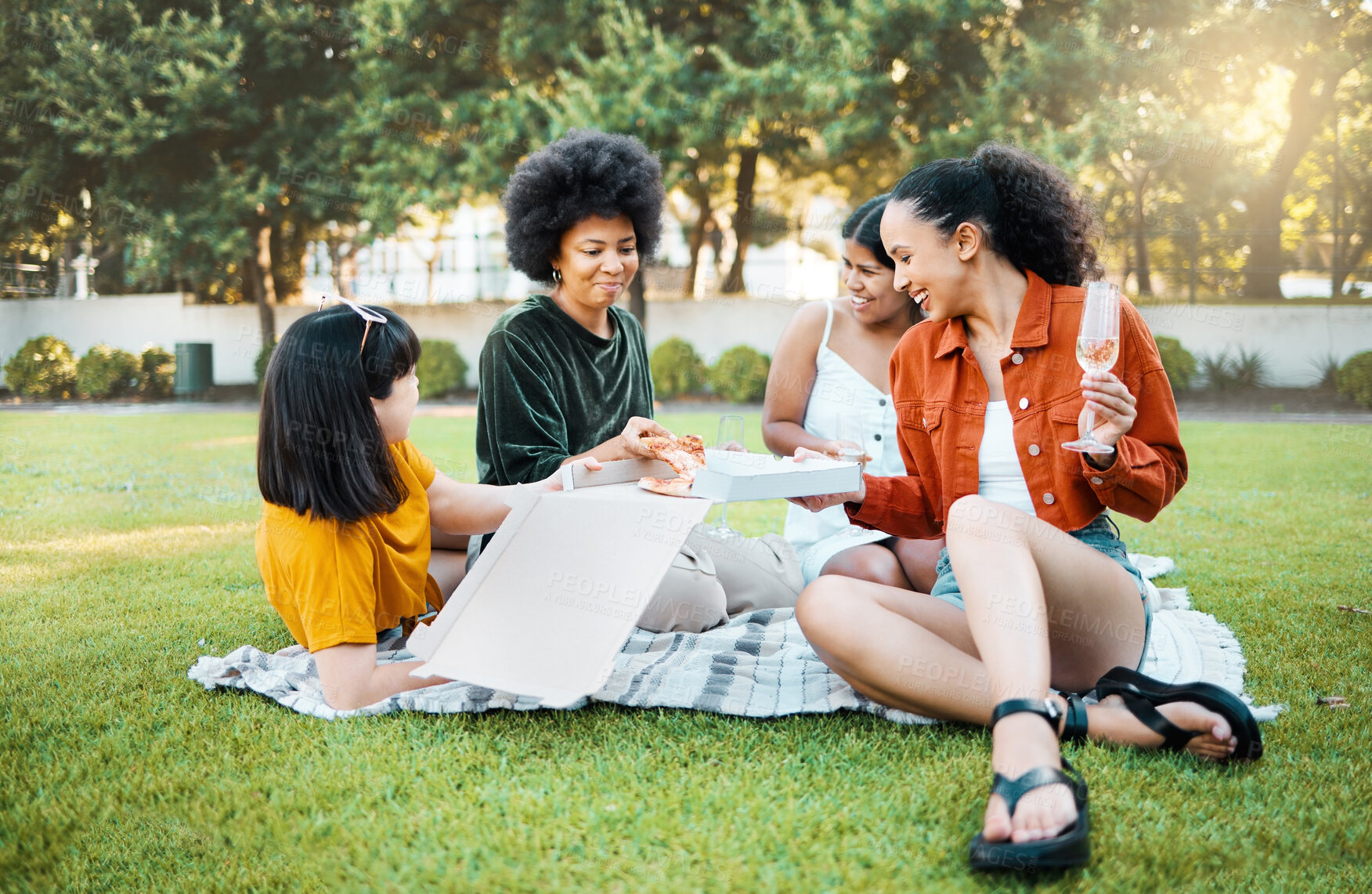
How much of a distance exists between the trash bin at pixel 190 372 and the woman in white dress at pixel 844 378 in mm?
17001

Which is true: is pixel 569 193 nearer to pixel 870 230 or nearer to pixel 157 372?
pixel 870 230

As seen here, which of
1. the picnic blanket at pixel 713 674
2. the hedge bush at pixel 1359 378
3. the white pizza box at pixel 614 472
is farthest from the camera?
the hedge bush at pixel 1359 378

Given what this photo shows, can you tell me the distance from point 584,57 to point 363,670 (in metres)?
12.8

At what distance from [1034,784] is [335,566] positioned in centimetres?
198

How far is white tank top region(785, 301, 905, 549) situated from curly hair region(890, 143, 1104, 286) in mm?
1293

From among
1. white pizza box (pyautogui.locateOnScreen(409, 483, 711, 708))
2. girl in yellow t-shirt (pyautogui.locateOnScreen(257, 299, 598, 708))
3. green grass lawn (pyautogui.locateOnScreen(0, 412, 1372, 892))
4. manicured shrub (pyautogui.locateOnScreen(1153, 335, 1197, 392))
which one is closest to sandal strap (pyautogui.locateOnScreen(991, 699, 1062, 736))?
green grass lawn (pyautogui.locateOnScreen(0, 412, 1372, 892))

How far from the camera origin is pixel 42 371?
17.5 m

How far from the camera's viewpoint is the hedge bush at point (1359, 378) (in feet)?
44.7

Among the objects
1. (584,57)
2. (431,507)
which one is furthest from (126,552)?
(584,57)

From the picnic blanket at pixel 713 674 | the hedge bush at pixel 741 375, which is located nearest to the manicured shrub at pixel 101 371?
the hedge bush at pixel 741 375

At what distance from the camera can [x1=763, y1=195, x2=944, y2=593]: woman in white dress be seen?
12.9 feet

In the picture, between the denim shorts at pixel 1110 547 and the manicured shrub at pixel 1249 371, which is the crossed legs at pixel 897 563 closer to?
the denim shorts at pixel 1110 547

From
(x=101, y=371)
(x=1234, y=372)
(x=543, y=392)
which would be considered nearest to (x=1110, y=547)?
(x=543, y=392)

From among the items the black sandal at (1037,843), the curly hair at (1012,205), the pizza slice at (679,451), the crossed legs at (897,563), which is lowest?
the black sandal at (1037,843)
